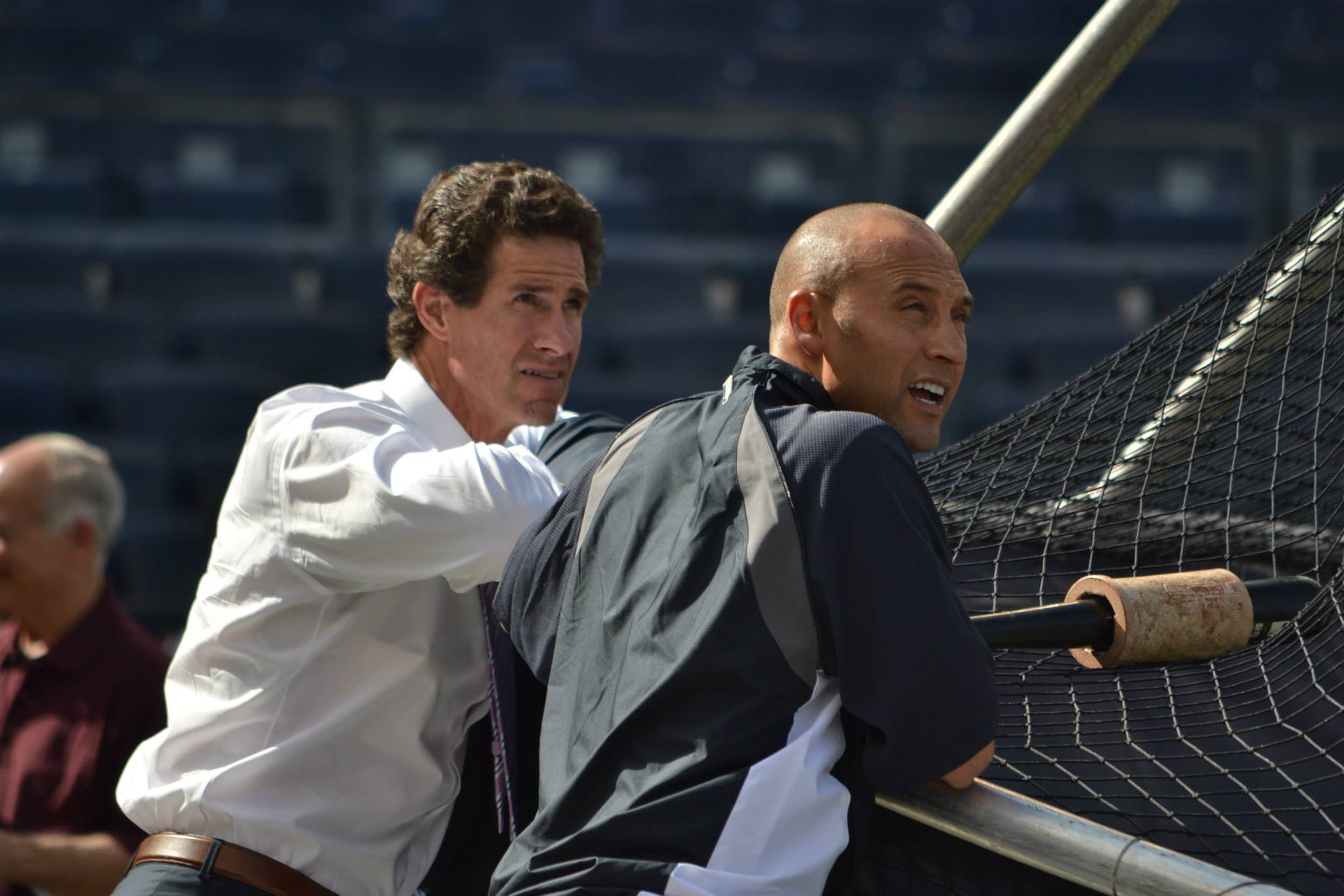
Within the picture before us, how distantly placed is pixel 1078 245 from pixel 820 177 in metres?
1.32

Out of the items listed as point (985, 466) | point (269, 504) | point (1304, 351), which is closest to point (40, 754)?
point (269, 504)

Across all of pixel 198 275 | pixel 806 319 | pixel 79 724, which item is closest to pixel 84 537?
pixel 79 724

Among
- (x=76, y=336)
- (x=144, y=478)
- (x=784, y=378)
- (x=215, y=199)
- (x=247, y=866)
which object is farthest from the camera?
(x=215, y=199)

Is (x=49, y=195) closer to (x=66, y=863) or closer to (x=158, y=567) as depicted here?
(x=158, y=567)

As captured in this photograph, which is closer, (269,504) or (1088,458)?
(269,504)

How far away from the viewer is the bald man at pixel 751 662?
1.02m

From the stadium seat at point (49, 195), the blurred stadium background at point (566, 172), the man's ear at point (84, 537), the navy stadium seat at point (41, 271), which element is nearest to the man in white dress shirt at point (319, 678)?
the man's ear at point (84, 537)

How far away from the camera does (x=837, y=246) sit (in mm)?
1249

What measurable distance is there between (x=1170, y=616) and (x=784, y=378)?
16.6 inches

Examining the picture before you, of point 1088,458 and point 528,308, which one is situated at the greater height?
point 528,308

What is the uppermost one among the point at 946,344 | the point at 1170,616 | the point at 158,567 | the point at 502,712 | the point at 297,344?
the point at 946,344

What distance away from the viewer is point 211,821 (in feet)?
5.03

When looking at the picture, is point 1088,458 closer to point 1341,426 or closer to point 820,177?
point 1341,426

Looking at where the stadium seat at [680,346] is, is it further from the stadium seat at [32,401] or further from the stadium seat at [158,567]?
the stadium seat at [32,401]
